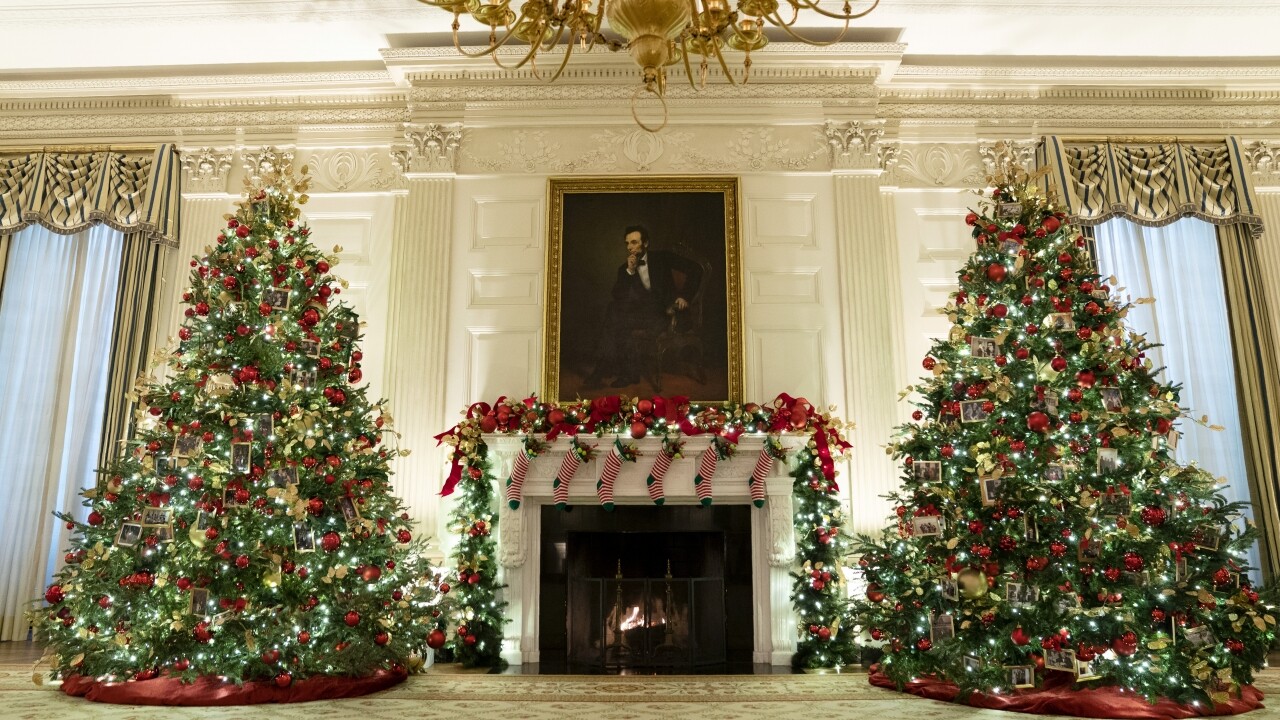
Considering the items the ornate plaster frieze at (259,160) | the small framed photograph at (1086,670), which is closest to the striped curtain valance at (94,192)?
the ornate plaster frieze at (259,160)

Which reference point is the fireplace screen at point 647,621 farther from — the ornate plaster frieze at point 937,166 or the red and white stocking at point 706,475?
the ornate plaster frieze at point 937,166

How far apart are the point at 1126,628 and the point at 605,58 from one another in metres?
5.37

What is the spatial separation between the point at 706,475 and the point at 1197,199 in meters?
4.65

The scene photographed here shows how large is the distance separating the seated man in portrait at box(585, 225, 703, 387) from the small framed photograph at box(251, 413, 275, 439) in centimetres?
246

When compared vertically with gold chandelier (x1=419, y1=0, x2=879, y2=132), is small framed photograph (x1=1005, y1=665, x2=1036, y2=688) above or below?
below

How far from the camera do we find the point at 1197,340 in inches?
270

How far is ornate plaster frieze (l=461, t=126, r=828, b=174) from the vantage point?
6.98 m

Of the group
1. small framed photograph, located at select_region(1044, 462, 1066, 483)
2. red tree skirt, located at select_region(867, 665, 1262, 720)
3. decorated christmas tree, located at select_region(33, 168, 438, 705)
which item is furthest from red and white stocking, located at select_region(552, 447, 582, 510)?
small framed photograph, located at select_region(1044, 462, 1066, 483)

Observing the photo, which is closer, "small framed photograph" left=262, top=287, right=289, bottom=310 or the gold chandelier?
the gold chandelier

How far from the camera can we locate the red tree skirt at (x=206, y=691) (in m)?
4.19

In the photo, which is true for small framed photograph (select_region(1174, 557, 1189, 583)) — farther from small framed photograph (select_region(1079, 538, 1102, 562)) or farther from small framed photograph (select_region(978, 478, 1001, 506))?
small framed photograph (select_region(978, 478, 1001, 506))

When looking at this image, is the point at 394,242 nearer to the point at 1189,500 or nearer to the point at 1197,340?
the point at 1189,500

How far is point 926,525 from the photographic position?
462cm

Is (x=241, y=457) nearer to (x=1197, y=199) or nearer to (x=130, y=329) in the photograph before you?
(x=130, y=329)
